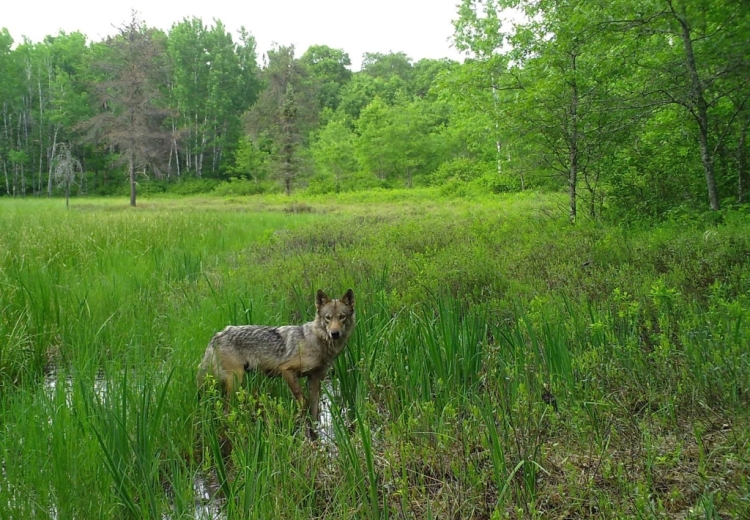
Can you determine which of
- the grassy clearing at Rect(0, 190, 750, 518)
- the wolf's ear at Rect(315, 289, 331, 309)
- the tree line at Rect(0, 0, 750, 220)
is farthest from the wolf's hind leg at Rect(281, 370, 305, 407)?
the tree line at Rect(0, 0, 750, 220)

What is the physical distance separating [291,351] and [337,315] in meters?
0.47

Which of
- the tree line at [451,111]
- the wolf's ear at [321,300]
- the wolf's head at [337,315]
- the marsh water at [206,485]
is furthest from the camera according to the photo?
the tree line at [451,111]

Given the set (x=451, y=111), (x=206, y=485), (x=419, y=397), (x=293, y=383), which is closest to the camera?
(x=206, y=485)

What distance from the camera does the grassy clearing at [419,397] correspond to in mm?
2205

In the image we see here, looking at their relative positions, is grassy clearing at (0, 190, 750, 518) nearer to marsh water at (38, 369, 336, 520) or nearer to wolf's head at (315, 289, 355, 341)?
marsh water at (38, 369, 336, 520)

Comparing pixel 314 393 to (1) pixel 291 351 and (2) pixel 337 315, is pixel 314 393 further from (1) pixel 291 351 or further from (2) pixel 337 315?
(2) pixel 337 315

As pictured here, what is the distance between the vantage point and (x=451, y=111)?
42594 mm

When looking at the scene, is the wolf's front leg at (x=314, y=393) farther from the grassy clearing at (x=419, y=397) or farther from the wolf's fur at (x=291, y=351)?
the grassy clearing at (x=419, y=397)

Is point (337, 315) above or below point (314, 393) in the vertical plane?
above

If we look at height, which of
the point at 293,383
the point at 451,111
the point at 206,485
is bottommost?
the point at 206,485

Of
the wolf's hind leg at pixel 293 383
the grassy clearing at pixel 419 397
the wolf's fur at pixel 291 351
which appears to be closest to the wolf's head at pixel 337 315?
the wolf's fur at pixel 291 351

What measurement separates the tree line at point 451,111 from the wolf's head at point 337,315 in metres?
6.39

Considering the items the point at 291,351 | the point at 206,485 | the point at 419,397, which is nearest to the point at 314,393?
the point at 291,351

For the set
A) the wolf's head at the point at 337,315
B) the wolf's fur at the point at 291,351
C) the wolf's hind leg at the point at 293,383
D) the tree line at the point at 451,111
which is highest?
the tree line at the point at 451,111
